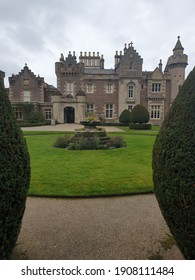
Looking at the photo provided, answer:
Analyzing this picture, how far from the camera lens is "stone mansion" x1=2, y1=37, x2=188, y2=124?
35688mm

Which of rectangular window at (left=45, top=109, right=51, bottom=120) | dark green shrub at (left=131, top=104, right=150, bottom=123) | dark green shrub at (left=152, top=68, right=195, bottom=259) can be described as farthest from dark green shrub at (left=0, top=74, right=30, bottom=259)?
rectangular window at (left=45, top=109, right=51, bottom=120)

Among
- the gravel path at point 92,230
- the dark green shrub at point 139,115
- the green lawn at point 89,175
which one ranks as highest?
the dark green shrub at point 139,115

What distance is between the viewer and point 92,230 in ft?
11.4

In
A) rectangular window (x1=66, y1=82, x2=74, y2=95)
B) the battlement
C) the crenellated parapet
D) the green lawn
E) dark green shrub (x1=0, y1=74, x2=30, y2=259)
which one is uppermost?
the battlement

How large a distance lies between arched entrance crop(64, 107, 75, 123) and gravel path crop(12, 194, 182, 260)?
31595 mm

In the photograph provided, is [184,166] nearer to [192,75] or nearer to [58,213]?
[192,75]

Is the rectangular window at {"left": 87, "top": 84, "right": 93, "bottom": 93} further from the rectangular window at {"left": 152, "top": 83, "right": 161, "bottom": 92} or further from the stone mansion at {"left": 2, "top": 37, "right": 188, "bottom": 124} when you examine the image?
the rectangular window at {"left": 152, "top": 83, "right": 161, "bottom": 92}

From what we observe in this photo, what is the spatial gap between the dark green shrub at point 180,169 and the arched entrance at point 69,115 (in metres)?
33.8

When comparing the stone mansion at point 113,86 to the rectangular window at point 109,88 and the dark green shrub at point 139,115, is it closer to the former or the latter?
the rectangular window at point 109,88

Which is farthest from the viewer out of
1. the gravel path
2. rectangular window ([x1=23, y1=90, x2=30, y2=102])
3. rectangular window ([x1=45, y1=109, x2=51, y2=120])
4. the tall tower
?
rectangular window ([x1=23, y1=90, x2=30, y2=102])

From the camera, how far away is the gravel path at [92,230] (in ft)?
9.38

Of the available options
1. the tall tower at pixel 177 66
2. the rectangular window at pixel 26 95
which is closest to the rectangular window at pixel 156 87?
the tall tower at pixel 177 66

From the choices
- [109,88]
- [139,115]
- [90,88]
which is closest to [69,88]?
[90,88]

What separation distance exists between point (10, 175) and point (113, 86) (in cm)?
3628
